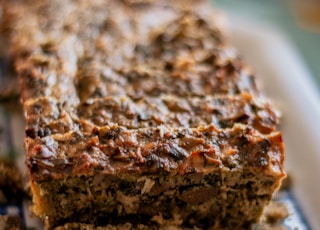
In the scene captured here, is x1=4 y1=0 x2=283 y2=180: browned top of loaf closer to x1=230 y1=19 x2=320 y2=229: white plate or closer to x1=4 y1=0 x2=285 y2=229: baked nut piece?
x1=4 y1=0 x2=285 y2=229: baked nut piece

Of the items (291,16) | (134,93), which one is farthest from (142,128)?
(291,16)

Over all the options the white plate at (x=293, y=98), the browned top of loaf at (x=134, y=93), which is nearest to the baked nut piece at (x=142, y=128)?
the browned top of loaf at (x=134, y=93)

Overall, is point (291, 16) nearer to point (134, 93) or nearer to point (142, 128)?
point (134, 93)

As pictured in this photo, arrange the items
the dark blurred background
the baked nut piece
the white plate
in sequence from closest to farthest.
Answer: the baked nut piece → the white plate → the dark blurred background

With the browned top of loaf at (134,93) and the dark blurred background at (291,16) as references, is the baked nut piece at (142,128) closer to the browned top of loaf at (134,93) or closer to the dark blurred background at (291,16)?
the browned top of loaf at (134,93)

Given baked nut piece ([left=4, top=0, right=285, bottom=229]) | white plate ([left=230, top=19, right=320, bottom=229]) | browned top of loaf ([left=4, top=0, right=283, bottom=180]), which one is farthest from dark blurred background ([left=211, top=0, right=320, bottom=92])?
baked nut piece ([left=4, top=0, right=285, bottom=229])

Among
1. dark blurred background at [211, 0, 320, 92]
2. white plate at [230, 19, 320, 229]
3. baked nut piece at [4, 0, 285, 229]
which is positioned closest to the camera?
baked nut piece at [4, 0, 285, 229]

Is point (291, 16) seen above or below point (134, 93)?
above
